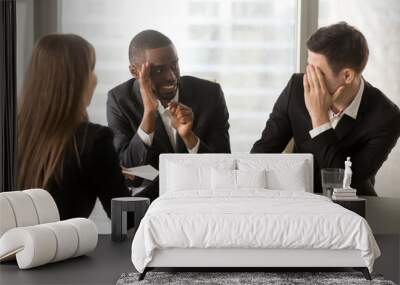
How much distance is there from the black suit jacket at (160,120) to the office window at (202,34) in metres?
0.11

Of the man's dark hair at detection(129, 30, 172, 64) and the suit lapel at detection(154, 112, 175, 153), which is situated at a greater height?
the man's dark hair at detection(129, 30, 172, 64)

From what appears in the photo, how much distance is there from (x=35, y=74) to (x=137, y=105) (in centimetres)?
118

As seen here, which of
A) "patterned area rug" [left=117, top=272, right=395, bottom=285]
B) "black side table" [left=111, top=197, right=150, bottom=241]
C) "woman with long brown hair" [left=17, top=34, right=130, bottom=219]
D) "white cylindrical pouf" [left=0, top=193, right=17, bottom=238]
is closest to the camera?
"patterned area rug" [left=117, top=272, right=395, bottom=285]

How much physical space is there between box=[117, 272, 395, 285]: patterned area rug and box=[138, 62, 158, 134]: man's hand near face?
2377 mm

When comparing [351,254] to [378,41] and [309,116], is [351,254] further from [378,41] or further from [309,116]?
[378,41]

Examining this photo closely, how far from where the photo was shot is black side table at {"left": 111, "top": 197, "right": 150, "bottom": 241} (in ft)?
25.6

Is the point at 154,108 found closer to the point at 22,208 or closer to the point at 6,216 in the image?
the point at 22,208

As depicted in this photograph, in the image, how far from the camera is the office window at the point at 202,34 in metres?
8.32

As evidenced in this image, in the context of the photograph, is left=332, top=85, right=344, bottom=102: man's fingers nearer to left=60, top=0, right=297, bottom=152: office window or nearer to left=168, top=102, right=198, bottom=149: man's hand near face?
left=60, top=0, right=297, bottom=152: office window

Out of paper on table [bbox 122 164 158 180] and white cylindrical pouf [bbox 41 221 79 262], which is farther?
paper on table [bbox 122 164 158 180]

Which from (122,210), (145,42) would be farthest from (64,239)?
(145,42)

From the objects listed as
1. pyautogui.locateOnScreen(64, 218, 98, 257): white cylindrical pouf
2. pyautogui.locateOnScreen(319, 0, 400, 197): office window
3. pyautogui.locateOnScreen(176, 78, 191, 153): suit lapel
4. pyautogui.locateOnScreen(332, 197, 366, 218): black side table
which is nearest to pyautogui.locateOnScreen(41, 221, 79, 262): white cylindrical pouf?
pyautogui.locateOnScreen(64, 218, 98, 257): white cylindrical pouf

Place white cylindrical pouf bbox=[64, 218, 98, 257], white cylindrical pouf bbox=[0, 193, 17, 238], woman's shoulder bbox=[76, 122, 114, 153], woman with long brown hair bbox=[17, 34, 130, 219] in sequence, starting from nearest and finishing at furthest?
white cylindrical pouf bbox=[0, 193, 17, 238] → white cylindrical pouf bbox=[64, 218, 98, 257] → woman with long brown hair bbox=[17, 34, 130, 219] → woman's shoulder bbox=[76, 122, 114, 153]

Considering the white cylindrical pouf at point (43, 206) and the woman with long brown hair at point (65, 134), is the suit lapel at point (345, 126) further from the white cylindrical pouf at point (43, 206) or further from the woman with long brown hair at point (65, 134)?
the white cylindrical pouf at point (43, 206)
